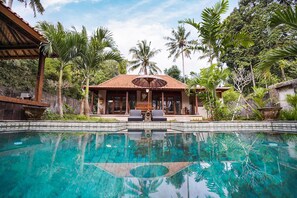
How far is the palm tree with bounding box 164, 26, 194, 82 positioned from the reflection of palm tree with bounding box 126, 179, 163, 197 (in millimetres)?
25126

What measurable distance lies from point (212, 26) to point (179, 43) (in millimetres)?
18370

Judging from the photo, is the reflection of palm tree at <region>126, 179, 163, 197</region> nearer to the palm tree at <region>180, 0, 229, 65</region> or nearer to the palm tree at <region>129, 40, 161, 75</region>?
the palm tree at <region>180, 0, 229, 65</region>

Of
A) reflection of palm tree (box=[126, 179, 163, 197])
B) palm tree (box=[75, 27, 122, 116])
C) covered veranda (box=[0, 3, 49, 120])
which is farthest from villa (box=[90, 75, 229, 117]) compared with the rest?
reflection of palm tree (box=[126, 179, 163, 197])

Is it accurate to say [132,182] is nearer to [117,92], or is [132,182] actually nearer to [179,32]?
[117,92]

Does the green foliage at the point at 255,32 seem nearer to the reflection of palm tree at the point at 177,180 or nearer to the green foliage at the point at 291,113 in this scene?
the green foliage at the point at 291,113

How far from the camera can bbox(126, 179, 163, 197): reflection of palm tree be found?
1.82m

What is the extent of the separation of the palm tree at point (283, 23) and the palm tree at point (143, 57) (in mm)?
19708

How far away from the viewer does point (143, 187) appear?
1974mm

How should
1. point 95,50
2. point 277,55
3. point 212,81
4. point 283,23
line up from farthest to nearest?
1. point 95,50
2. point 212,81
3. point 277,55
4. point 283,23

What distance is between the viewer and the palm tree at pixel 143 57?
23.8 meters

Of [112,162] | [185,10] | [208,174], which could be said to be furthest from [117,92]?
[208,174]

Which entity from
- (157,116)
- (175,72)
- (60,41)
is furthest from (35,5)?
(175,72)

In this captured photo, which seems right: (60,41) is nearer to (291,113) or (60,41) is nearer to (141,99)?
(141,99)

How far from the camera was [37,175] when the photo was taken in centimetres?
228
